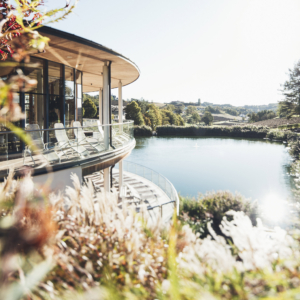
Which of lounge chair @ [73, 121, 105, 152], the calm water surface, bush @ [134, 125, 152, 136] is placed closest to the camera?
lounge chair @ [73, 121, 105, 152]

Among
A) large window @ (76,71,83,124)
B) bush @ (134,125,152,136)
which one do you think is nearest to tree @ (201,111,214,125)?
bush @ (134,125,152,136)

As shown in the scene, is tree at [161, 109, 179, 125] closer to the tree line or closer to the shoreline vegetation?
the tree line

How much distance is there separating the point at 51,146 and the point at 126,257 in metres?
5.65

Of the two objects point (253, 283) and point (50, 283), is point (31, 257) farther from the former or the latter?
point (253, 283)

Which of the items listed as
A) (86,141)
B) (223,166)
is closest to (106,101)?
(86,141)

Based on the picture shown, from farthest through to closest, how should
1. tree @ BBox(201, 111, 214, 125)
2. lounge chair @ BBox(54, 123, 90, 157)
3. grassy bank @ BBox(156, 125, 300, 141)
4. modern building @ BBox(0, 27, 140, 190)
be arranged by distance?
tree @ BBox(201, 111, 214, 125) < grassy bank @ BBox(156, 125, 300, 141) < lounge chair @ BBox(54, 123, 90, 157) < modern building @ BBox(0, 27, 140, 190)

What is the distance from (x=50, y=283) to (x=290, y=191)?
22.6 meters

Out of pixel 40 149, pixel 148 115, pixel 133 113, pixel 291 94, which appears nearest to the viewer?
pixel 40 149

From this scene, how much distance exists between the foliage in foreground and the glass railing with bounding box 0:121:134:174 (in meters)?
3.66

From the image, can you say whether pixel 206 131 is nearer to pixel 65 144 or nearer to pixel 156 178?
pixel 156 178

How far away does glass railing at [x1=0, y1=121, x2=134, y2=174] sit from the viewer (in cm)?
608

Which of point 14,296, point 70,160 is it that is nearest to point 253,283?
point 14,296

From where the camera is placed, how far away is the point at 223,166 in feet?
95.0

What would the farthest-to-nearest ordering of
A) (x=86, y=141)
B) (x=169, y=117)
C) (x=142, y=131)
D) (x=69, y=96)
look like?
(x=169, y=117), (x=142, y=131), (x=69, y=96), (x=86, y=141)
